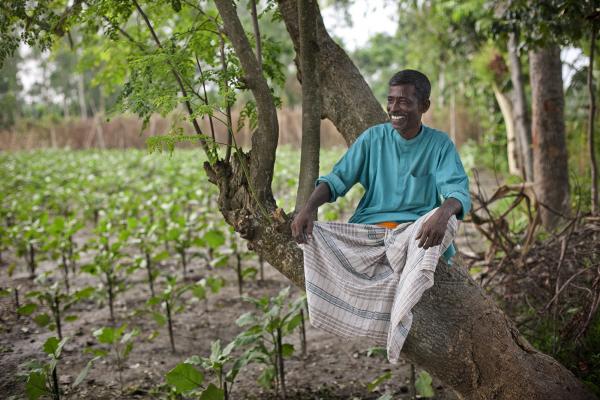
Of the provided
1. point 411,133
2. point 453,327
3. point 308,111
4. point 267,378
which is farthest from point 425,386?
point 308,111

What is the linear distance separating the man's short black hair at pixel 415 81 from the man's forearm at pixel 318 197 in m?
0.52

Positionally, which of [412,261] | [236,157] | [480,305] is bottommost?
[480,305]

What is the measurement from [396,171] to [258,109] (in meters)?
0.74

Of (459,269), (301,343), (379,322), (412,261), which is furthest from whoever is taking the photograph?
(301,343)

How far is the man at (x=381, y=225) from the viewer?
8.03ft

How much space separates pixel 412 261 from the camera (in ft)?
7.73

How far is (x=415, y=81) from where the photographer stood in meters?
2.43

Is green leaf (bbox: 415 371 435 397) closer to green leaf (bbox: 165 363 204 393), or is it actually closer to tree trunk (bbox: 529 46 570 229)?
green leaf (bbox: 165 363 204 393)

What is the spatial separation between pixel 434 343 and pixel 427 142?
35.8 inches

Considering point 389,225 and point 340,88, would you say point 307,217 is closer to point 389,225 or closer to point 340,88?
point 389,225

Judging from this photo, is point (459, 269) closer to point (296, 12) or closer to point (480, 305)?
point (480, 305)

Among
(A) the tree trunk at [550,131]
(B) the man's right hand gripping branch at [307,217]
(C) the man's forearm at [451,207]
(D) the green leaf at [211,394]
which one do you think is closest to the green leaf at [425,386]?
(D) the green leaf at [211,394]

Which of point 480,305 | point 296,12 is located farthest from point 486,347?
point 296,12

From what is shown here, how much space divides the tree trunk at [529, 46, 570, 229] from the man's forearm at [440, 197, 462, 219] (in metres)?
4.20
